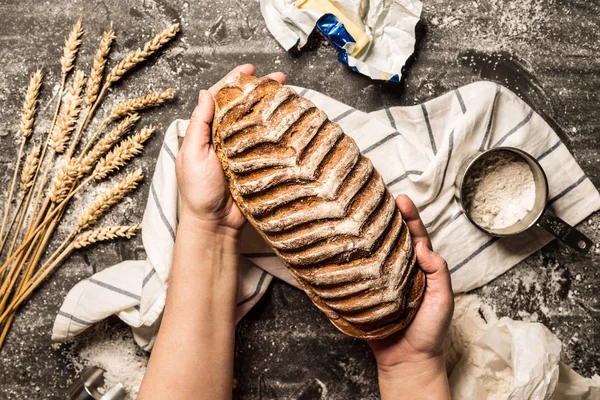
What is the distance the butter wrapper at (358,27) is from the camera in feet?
5.51

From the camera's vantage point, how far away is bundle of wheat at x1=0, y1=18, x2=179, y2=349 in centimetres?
169

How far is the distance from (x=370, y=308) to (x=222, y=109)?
2.04 feet

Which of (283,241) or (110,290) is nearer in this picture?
(283,241)

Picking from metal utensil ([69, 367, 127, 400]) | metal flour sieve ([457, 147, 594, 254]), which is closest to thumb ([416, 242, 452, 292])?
metal flour sieve ([457, 147, 594, 254])

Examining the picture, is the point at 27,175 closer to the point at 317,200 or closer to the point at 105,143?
the point at 105,143

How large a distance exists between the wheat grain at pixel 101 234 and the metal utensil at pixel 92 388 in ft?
1.36

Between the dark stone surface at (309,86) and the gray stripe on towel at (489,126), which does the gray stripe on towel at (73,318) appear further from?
the gray stripe on towel at (489,126)

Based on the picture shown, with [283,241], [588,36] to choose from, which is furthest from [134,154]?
[588,36]

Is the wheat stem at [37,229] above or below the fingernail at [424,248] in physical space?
below

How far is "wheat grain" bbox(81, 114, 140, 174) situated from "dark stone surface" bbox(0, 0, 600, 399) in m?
0.10

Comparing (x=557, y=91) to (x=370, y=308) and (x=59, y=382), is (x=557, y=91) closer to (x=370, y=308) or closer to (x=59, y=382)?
(x=370, y=308)

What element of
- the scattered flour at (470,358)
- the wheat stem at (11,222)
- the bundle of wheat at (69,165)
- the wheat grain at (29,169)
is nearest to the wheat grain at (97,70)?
the bundle of wheat at (69,165)

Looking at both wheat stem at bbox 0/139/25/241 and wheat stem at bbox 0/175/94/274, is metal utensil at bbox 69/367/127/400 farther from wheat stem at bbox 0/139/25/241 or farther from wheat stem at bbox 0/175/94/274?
wheat stem at bbox 0/139/25/241

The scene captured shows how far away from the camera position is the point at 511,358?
1649mm
